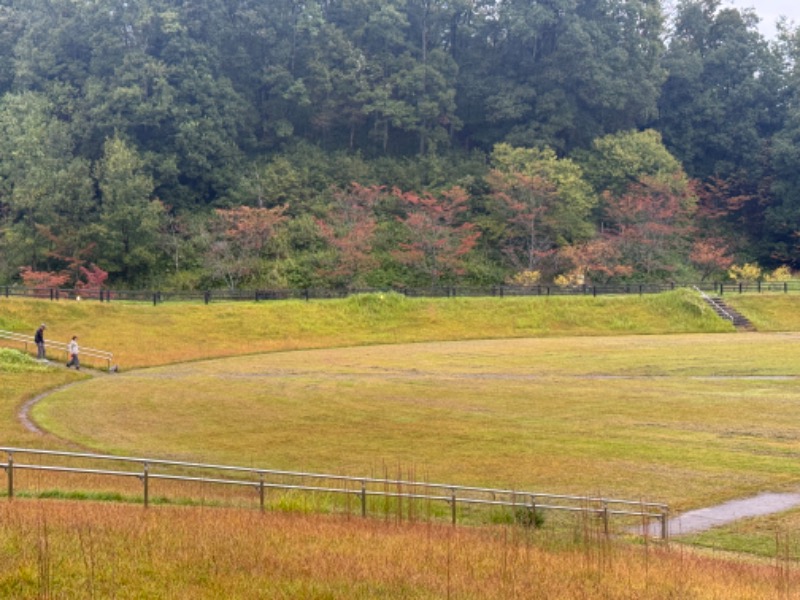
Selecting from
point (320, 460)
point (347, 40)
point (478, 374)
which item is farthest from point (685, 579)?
point (347, 40)

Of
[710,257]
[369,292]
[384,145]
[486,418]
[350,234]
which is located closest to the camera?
[486,418]

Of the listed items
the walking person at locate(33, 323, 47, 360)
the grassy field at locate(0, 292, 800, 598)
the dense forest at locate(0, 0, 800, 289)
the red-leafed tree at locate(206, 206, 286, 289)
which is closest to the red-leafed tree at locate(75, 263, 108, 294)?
the dense forest at locate(0, 0, 800, 289)

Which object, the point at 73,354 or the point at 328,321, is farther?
the point at 328,321

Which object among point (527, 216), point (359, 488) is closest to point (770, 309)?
point (527, 216)

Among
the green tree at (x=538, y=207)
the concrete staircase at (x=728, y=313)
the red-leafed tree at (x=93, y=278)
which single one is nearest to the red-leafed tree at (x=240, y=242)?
the red-leafed tree at (x=93, y=278)

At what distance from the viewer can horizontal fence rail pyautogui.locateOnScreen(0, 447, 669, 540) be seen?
14117 millimetres

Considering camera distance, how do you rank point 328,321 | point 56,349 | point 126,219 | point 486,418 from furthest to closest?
point 126,219 → point 328,321 → point 56,349 → point 486,418

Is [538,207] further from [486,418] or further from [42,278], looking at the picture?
[486,418]

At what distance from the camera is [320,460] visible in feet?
67.8

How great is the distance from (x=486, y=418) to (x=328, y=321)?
27.9m

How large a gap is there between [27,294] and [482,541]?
46567mm

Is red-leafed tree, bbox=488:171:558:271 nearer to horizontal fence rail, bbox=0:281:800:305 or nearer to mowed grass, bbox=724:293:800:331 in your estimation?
horizontal fence rail, bbox=0:281:800:305


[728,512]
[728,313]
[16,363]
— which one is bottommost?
[728,512]

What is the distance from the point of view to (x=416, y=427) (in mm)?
25031
